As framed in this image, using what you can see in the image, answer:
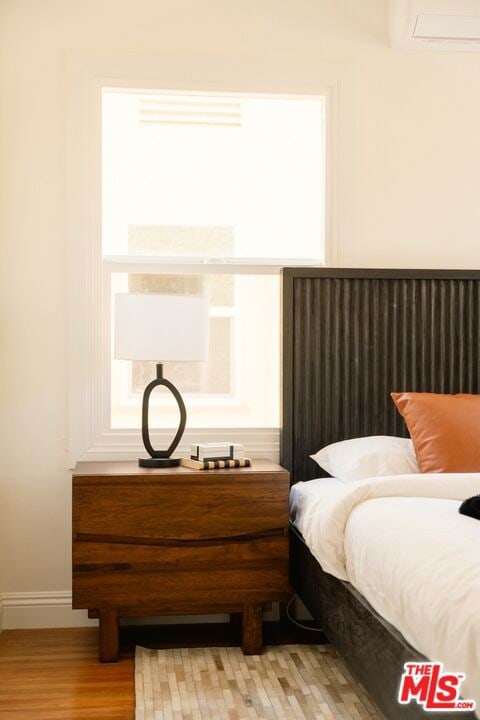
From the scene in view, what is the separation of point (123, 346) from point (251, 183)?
105cm

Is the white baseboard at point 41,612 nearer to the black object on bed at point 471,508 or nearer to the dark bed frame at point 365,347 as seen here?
the dark bed frame at point 365,347

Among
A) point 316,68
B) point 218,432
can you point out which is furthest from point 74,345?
point 316,68

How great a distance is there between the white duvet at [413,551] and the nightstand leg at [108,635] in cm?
76

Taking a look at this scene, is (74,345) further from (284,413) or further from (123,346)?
(284,413)

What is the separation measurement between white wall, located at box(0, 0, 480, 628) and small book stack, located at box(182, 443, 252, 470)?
625mm

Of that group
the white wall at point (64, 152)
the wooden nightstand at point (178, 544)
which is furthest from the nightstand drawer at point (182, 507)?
the white wall at point (64, 152)

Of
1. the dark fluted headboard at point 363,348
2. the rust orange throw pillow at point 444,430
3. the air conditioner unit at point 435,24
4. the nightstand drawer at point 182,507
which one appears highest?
the air conditioner unit at point 435,24

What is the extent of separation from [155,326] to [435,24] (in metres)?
1.73

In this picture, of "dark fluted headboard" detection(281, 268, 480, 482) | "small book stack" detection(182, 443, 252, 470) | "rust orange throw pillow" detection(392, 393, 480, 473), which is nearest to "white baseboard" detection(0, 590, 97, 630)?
"small book stack" detection(182, 443, 252, 470)

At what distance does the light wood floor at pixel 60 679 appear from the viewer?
2.47 meters

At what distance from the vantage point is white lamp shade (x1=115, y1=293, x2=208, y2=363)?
3.02 meters

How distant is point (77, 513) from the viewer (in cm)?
287

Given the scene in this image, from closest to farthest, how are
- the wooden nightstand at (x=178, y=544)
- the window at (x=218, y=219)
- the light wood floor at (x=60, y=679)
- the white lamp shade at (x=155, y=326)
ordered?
1. the light wood floor at (x=60, y=679)
2. the wooden nightstand at (x=178, y=544)
3. the white lamp shade at (x=155, y=326)
4. the window at (x=218, y=219)

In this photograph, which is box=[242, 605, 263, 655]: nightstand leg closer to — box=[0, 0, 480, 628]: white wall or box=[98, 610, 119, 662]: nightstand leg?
box=[98, 610, 119, 662]: nightstand leg
